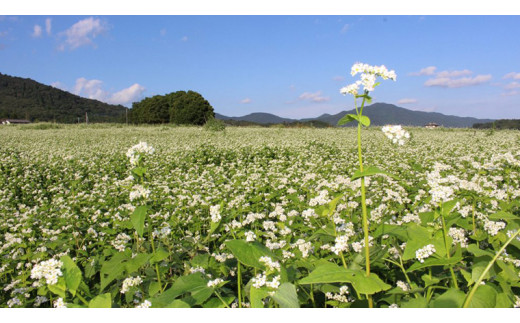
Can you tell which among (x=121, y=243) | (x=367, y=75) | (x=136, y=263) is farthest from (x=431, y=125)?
(x=136, y=263)

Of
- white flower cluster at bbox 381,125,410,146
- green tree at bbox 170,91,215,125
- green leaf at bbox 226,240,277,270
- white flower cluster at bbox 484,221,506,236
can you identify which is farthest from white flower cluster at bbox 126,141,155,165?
green tree at bbox 170,91,215,125

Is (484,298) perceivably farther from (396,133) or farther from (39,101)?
(39,101)

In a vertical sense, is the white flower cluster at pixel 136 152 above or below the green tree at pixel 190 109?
below

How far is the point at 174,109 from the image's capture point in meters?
60.2

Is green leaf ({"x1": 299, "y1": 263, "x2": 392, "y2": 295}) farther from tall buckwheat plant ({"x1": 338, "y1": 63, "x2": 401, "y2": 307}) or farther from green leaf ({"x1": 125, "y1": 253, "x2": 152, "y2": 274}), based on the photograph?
green leaf ({"x1": 125, "y1": 253, "x2": 152, "y2": 274})

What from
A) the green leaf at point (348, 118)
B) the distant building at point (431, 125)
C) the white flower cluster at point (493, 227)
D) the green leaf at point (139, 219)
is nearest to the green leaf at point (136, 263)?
the green leaf at point (139, 219)

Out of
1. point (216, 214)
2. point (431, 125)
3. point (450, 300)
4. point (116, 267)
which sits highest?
point (431, 125)

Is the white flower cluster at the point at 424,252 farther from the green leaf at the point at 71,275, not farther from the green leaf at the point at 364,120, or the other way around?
the green leaf at the point at 71,275

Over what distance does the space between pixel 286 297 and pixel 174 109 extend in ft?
203

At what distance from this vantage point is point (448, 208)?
56.3 inches

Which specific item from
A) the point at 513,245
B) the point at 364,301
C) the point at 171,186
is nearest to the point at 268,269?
the point at 364,301

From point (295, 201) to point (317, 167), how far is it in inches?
138

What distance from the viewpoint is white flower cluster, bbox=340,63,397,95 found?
4.94 ft

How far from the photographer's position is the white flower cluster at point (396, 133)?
1.41 meters
